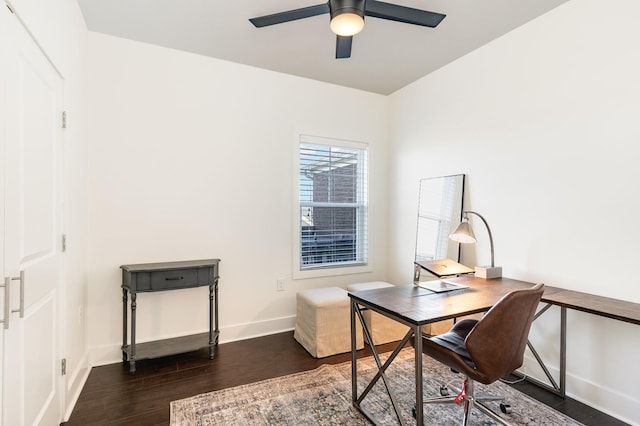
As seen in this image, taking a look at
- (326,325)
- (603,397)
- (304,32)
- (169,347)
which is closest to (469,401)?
(603,397)

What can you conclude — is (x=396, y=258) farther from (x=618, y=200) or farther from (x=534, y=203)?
(x=618, y=200)

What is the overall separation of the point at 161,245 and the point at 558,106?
11.1ft

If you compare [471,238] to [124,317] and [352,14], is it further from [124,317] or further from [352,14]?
[124,317]

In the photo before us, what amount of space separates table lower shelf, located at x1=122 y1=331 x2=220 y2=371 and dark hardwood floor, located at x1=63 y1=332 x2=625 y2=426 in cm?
13

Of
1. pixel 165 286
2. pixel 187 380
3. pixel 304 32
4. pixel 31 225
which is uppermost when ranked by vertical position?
pixel 304 32

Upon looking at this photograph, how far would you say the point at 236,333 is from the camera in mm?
3236

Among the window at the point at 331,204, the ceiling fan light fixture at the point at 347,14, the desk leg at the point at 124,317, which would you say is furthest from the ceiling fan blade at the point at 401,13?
the desk leg at the point at 124,317

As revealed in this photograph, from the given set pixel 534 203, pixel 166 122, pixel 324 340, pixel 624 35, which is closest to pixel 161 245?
pixel 166 122

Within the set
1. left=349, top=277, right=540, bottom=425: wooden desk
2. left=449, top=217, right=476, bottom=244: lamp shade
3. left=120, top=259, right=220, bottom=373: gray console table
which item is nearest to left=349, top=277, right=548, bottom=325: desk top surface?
left=349, top=277, right=540, bottom=425: wooden desk

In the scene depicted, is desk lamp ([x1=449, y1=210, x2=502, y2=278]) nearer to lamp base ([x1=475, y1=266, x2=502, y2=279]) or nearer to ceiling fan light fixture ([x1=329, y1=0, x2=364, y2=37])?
lamp base ([x1=475, y1=266, x2=502, y2=279])

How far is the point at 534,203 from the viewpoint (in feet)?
8.16

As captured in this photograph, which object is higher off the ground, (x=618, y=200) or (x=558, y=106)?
(x=558, y=106)

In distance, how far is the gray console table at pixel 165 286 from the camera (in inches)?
102

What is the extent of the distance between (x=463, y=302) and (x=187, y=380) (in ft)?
6.78
